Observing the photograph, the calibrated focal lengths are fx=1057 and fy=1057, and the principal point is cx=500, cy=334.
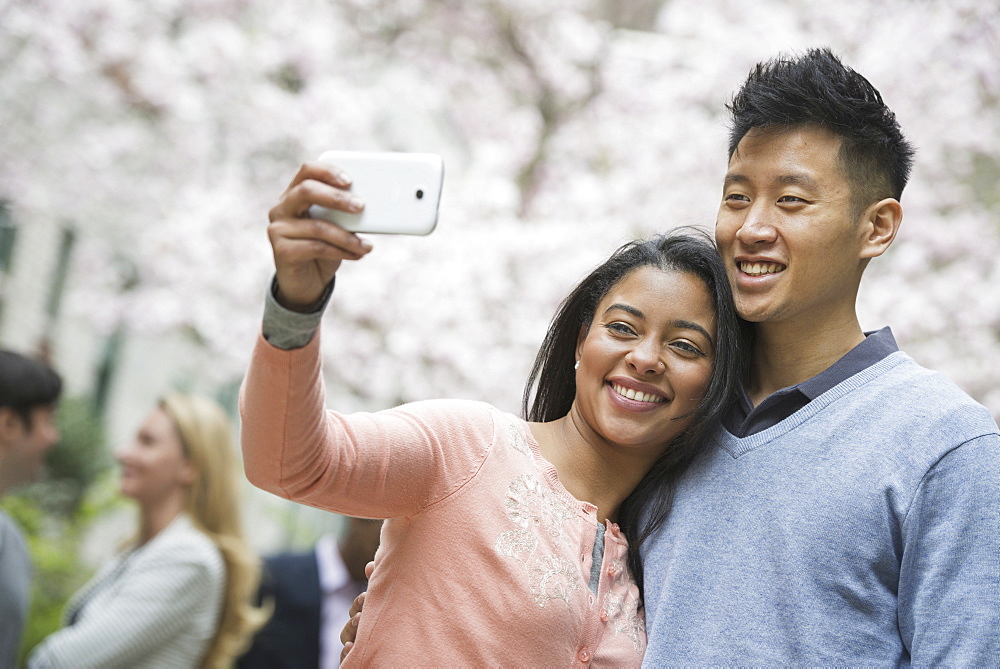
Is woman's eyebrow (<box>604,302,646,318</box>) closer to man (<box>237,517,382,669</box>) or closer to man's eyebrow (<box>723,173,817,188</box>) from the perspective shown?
man's eyebrow (<box>723,173,817,188</box>)

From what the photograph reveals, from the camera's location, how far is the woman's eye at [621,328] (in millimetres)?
2062

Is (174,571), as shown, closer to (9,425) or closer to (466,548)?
(9,425)

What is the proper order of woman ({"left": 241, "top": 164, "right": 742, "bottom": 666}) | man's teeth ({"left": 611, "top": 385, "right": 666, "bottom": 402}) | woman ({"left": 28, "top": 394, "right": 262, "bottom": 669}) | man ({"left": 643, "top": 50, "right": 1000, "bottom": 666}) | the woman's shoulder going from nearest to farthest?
woman ({"left": 241, "top": 164, "right": 742, "bottom": 666}) → man ({"left": 643, "top": 50, "right": 1000, "bottom": 666}) → man's teeth ({"left": 611, "top": 385, "right": 666, "bottom": 402}) → woman ({"left": 28, "top": 394, "right": 262, "bottom": 669}) → the woman's shoulder

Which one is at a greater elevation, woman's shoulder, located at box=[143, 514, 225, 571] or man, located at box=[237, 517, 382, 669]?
woman's shoulder, located at box=[143, 514, 225, 571]

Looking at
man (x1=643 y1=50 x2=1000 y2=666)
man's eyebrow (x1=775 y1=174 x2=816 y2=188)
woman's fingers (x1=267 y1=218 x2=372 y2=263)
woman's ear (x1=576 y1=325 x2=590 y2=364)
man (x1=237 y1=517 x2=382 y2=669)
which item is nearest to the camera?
woman's fingers (x1=267 y1=218 x2=372 y2=263)

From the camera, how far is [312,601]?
4293mm

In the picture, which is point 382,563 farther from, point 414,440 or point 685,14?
point 685,14

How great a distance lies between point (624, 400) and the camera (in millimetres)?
2025

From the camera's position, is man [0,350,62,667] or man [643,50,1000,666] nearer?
man [643,50,1000,666]

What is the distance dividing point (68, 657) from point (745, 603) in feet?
8.14

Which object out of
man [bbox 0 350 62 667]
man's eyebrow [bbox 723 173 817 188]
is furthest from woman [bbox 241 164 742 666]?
man [bbox 0 350 62 667]

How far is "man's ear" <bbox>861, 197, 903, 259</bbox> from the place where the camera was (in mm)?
1973

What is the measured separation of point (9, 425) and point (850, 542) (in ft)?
9.29

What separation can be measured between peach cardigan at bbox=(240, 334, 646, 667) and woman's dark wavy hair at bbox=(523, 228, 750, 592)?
0.20 meters
